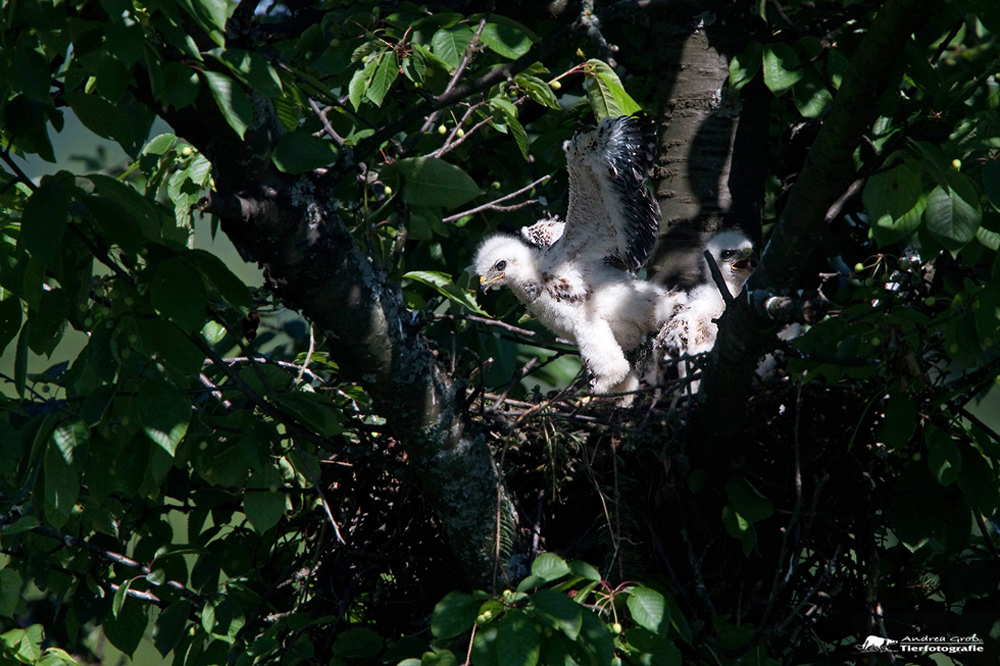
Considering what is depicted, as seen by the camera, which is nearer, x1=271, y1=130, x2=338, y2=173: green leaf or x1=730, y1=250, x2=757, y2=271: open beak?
x1=271, y1=130, x2=338, y2=173: green leaf

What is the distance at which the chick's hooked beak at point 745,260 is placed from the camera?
3.23m

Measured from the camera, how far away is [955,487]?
96.3 inches

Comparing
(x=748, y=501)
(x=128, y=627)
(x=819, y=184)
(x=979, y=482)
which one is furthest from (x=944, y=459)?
(x=128, y=627)

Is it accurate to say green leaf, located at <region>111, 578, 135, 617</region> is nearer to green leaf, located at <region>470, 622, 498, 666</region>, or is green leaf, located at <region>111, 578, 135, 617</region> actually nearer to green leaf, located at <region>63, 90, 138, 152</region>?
green leaf, located at <region>470, 622, 498, 666</region>

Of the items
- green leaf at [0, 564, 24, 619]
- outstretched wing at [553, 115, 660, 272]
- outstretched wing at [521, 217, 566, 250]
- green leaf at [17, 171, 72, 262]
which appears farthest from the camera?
outstretched wing at [521, 217, 566, 250]

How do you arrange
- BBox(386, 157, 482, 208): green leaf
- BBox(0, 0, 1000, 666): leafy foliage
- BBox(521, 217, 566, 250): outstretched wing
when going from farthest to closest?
BBox(521, 217, 566, 250): outstretched wing < BBox(386, 157, 482, 208): green leaf < BBox(0, 0, 1000, 666): leafy foliage

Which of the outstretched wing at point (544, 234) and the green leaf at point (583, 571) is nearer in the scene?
the green leaf at point (583, 571)

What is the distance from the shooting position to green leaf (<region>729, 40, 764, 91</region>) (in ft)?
8.66

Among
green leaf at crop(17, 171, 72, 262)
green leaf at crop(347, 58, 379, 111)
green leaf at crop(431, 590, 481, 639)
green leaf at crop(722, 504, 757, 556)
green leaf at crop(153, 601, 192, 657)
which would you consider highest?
green leaf at crop(17, 171, 72, 262)

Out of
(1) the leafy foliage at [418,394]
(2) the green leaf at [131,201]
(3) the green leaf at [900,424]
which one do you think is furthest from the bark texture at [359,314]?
(3) the green leaf at [900,424]

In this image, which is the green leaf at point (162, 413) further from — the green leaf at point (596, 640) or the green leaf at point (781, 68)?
the green leaf at point (781, 68)

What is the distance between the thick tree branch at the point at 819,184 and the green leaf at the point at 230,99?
108cm

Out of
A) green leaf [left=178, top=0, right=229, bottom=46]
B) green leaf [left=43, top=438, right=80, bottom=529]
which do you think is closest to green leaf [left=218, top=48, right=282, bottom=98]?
green leaf [left=178, top=0, right=229, bottom=46]

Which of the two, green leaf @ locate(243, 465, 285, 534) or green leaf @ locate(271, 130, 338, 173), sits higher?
green leaf @ locate(271, 130, 338, 173)
